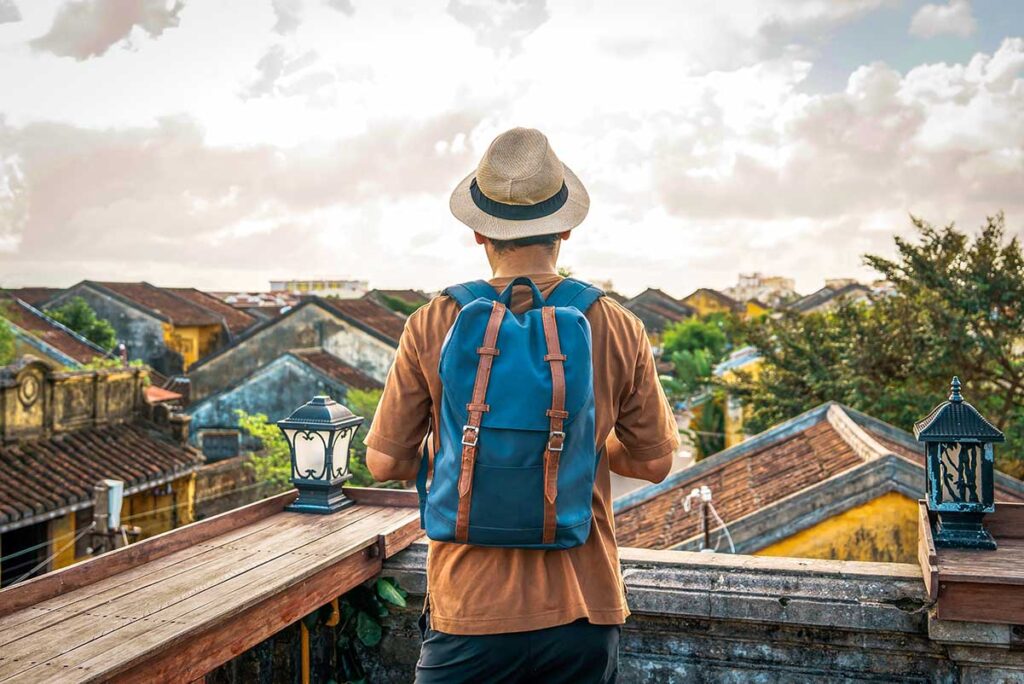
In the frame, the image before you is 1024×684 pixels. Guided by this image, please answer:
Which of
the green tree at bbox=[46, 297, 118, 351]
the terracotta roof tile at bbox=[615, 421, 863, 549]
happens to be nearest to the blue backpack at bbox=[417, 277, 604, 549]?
the terracotta roof tile at bbox=[615, 421, 863, 549]

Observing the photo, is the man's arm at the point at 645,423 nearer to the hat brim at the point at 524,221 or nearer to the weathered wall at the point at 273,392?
the hat brim at the point at 524,221

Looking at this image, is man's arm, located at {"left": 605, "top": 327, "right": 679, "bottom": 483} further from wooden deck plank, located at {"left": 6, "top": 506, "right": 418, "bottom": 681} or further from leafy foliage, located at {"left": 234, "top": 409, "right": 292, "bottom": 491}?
leafy foliage, located at {"left": 234, "top": 409, "right": 292, "bottom": 491}

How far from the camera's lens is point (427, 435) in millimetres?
2088

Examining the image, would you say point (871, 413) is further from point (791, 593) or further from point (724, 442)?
point (791, 593)

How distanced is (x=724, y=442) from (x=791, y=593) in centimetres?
2299

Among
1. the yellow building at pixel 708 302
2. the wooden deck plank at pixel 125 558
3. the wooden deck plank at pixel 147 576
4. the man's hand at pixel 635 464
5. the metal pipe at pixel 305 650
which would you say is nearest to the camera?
the man's hand at pixel 635 464

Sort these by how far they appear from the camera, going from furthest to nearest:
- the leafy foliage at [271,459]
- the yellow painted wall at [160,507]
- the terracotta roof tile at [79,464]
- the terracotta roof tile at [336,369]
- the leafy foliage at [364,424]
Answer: the terracotta roof tile at [336,369] < the leafy foliage at [271,459] < the leafy foliage at [364,424] < the yellow painted wall at [160,507] < the terracotta roof tile at [79,464]

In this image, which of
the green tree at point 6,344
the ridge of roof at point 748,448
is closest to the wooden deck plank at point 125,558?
the ridge of roof at point 748,448

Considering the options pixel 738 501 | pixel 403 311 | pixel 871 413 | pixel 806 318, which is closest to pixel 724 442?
pixel 806 318

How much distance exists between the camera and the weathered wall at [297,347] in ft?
84.0

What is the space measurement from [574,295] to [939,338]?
1502cm

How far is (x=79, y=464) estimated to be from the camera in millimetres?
13086

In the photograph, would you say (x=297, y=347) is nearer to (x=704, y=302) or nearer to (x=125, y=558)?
(x=125, y=558)

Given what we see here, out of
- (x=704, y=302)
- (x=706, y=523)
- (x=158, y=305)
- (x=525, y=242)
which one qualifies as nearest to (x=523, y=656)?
(x=525, y=242)
